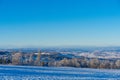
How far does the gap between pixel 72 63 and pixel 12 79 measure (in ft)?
182

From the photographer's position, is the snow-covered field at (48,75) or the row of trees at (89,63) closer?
the snow-covered field at (48,75)

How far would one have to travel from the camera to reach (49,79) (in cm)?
2375

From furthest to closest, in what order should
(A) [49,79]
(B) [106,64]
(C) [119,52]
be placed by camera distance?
(C) [119,52], (B) [106,64], (A) [49,79]

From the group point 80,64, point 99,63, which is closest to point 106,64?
point 99,63

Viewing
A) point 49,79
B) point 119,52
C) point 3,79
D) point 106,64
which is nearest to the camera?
point 3,79

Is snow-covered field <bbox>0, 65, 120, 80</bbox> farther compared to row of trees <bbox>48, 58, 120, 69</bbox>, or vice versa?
row of trees <bbox>48, 58, 120, 69</bbox>

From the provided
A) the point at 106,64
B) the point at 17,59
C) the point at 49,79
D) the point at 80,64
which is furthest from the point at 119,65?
the point at 49,79

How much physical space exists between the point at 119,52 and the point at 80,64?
80489mm

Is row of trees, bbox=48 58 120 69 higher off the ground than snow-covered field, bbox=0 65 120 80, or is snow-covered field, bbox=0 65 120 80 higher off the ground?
snow-covered field, bbox=0 65 120 80

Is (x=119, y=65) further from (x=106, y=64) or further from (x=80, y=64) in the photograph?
(x=80, y=64)

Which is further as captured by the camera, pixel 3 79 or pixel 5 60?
pixel 5 60

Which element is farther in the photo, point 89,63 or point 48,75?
point 89,63

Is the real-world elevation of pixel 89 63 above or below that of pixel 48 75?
below

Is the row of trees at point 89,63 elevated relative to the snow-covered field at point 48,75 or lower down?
lower down
